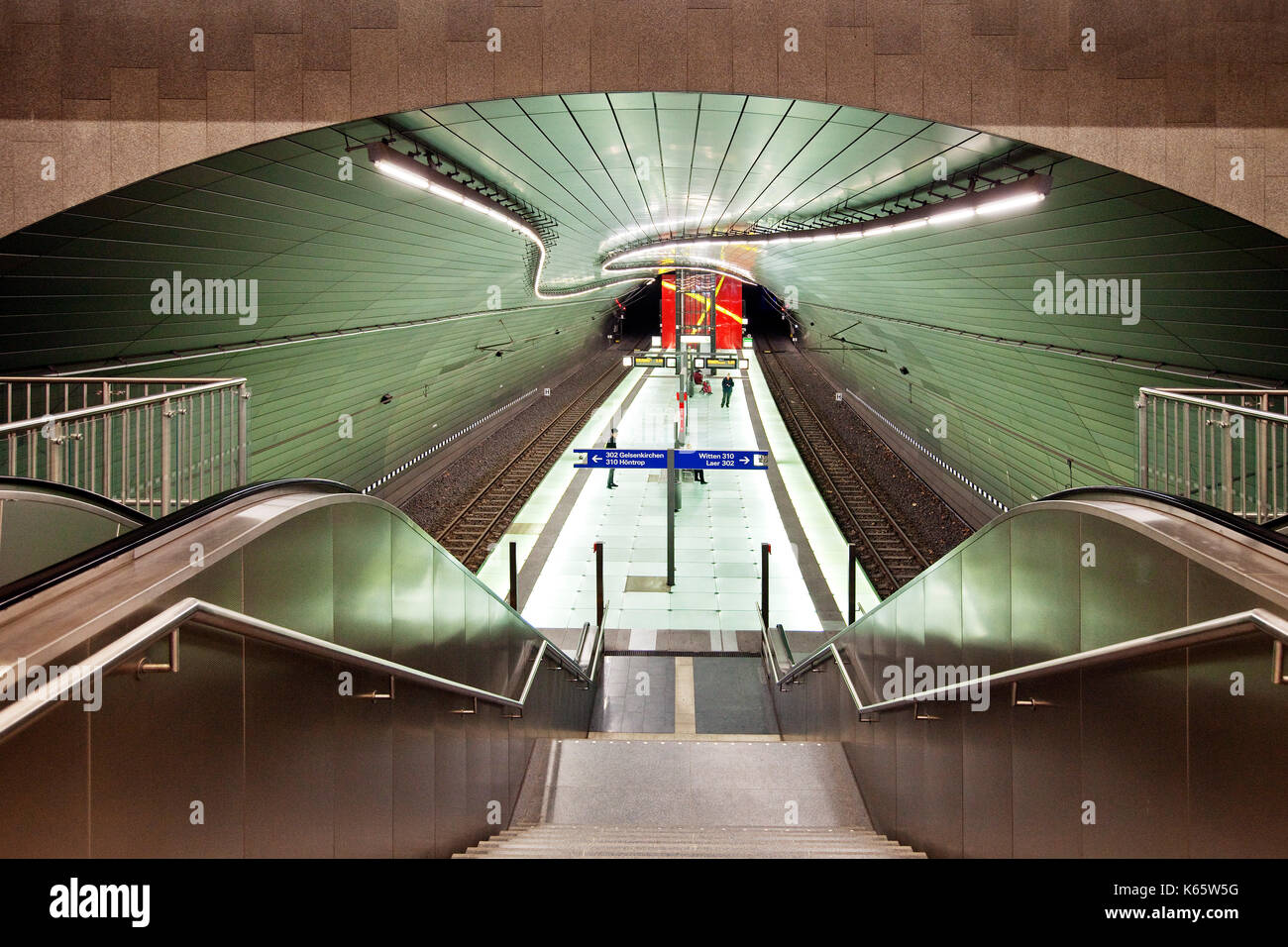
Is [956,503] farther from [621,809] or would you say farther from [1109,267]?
[621,809]

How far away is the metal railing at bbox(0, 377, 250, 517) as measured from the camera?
3.85 meters

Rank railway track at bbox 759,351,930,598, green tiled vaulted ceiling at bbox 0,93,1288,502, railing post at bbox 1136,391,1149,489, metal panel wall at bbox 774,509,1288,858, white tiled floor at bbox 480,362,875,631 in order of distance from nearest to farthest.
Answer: metal panel wall at bbox 774,509,1288,858
railing post at bbox 1136,391,1149,489
green tiled vaulted ceiling at bbox 0,93,1288,502
white tiled floor at bbox 480,362,875,631
railway track at bbox 759,351,930,598

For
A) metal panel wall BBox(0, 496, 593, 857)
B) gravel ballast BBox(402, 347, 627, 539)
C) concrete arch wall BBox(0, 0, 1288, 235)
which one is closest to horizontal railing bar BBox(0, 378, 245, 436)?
metal panel wall BBox(0, 496, 593, 857)

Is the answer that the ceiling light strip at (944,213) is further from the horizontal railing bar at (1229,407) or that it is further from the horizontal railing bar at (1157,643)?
the horizontal railing bar at (1157,643)

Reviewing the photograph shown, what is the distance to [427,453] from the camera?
706 inches

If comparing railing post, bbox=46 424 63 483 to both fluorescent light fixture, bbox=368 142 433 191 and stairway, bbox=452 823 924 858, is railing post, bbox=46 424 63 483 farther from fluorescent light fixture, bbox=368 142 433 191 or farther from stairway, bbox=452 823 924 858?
fluorescent light fixture, bbox=368 142 433 191

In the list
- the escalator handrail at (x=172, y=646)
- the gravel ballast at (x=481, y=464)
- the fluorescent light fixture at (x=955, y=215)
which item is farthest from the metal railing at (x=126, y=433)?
the fluorescent light fixture at (x=955, y=215)

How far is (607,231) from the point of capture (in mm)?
16719

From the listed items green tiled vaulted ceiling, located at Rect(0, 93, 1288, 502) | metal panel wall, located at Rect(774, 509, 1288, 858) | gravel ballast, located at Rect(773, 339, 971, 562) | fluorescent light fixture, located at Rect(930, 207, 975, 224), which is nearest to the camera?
metal panel wall, located at Rect(774, 509, 1288, 858)

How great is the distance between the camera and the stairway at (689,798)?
4.14 meters

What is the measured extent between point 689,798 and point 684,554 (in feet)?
27.7

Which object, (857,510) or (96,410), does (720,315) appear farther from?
(96,410)

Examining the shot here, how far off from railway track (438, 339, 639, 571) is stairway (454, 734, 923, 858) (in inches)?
274

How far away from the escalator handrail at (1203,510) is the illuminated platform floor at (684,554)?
770 centimetres
